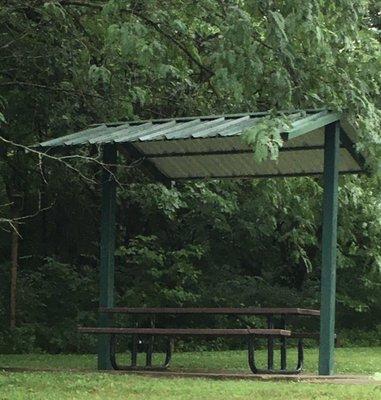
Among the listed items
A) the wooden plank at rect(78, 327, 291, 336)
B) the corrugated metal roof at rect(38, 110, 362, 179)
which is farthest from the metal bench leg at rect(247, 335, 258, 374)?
the corrugated metal roof at rect(38, 110, 362, 179)

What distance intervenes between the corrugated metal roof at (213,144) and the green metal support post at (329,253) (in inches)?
11.4

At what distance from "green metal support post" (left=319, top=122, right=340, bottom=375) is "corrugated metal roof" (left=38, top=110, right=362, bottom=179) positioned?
0.29m

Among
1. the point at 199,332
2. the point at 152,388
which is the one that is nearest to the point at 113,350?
the point at 199,332

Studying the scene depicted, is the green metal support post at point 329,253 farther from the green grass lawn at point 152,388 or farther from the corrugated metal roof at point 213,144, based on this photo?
the green grass lawn at point 152,388

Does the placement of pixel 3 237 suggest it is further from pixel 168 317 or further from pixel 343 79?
pixel 343 79

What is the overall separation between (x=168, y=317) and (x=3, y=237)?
138 inches

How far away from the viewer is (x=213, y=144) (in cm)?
1319

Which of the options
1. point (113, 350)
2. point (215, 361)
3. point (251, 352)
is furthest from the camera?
point (215, 361)

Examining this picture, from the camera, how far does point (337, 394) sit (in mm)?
9906

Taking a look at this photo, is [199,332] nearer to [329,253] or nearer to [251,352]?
[251,352]

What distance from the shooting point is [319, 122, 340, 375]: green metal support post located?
12.0m

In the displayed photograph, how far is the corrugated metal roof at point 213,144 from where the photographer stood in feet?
38.4

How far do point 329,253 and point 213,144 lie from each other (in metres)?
2.05

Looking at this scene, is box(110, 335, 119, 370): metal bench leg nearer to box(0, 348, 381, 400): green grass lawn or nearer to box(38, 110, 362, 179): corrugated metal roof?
box(0, 348, 381, 400): green grass lawn
